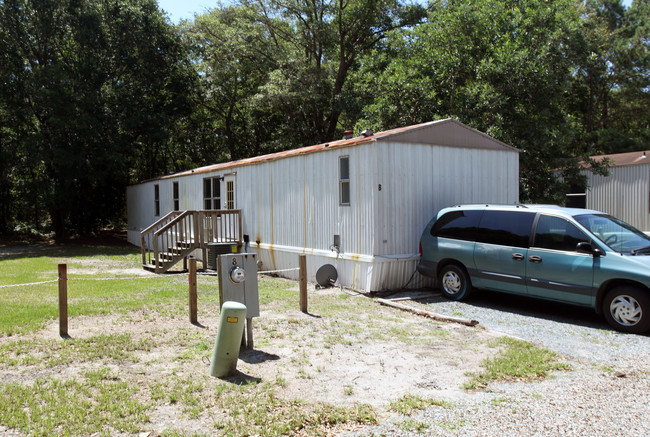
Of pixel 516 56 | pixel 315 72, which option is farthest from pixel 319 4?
pixel 516 56

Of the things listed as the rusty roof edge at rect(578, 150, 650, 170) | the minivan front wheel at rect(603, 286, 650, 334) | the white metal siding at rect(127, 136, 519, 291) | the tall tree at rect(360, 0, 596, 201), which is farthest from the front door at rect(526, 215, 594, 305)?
the rusty roof edge at rect(578, 150, 650, 170)

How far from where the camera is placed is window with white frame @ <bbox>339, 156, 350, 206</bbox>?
10.3m

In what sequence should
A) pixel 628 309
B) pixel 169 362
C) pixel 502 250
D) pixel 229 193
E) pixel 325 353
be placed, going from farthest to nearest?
pixel 229 193 → pixel 502 250 → pixel 628 309 → pixel 325 353 → pixel 169 362

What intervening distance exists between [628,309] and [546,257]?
125cm

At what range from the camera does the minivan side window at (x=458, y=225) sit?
8.73 metres

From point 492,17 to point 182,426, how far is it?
1648 centimetres

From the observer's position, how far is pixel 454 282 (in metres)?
9.01

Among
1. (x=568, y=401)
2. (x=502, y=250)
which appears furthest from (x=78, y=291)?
(x=568, y=401)

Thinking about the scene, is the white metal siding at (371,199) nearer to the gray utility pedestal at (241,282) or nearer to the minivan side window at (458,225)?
the minivan side window at (458,225)

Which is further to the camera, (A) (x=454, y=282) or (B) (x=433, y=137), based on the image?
(B) (x=433, y=137)

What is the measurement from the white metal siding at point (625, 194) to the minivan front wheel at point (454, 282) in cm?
1513

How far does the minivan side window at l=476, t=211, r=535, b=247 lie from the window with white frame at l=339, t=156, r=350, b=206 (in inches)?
112

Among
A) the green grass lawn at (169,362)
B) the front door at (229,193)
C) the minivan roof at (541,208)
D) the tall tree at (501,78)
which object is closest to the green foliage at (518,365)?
the green grass lawn at (169,362)

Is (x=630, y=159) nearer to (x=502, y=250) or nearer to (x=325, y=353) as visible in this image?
(x=502, y=250)
